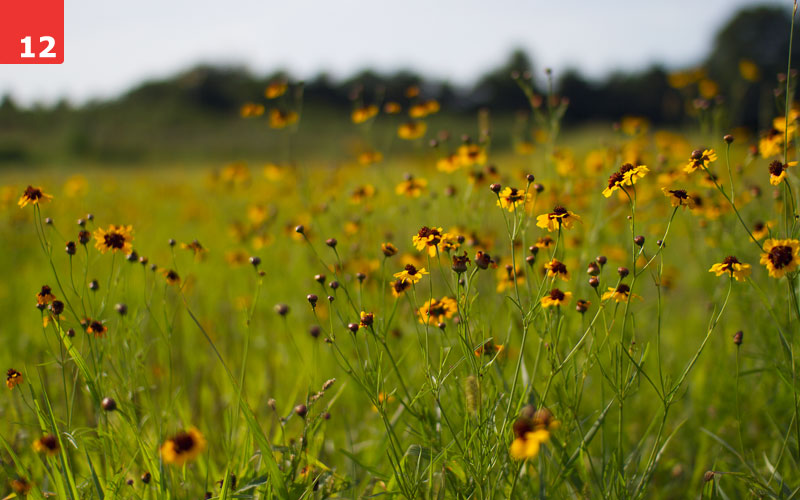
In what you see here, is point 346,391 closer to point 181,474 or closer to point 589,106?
point 181,474

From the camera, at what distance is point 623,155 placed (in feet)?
9.44

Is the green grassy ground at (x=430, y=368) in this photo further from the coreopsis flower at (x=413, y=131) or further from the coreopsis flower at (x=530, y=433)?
the coreopsis flower at (x=530, y=433)

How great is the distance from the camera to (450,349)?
1186 mm

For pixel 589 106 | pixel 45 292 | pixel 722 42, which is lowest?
pixel 45 292

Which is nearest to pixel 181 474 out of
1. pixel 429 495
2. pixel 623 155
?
pixel 429 495

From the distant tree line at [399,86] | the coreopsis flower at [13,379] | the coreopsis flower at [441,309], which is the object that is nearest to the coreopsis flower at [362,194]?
→ the coreopsis flower at [441,309]

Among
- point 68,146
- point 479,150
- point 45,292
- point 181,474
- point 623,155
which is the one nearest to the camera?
point 45,292

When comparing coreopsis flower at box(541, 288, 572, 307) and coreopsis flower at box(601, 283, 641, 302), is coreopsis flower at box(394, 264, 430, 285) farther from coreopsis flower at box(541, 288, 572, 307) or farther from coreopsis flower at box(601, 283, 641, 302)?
coreopsis flower at box(601, 283, 641, 302)

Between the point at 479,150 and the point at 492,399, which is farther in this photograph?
the point at 479,150

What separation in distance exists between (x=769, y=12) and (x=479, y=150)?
30894 millimetres

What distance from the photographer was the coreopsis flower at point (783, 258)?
1.19 m

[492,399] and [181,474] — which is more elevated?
[492,399]

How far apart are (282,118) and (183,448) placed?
2.37 metres

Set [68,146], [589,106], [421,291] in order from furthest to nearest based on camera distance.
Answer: [589,106] → [68,146] → [421,291]
